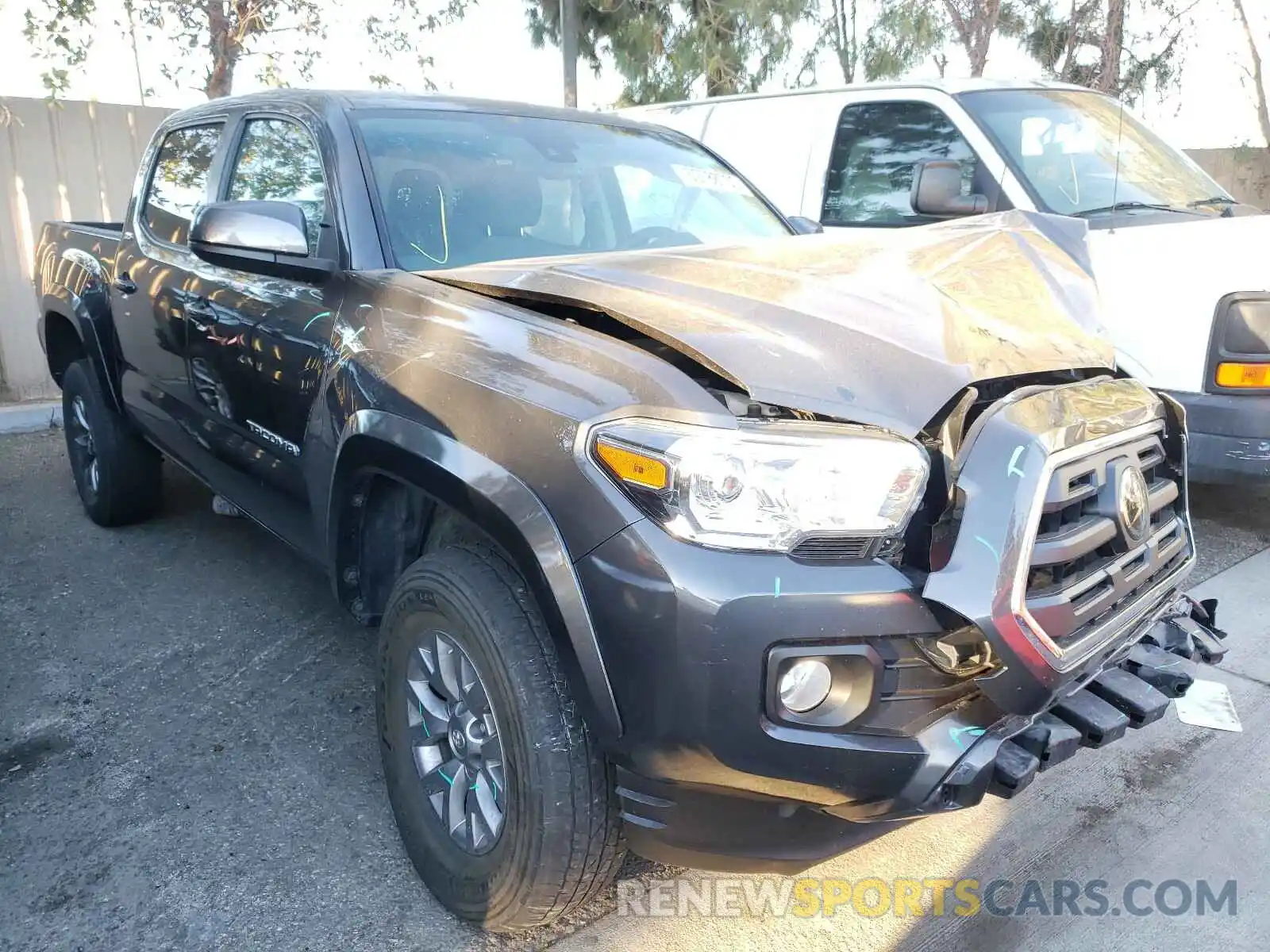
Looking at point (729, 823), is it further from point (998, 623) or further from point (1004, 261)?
point (1004, 261)

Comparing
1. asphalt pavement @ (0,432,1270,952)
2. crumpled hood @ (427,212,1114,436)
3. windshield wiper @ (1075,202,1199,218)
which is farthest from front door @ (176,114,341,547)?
windshield wiper @ (1075,202,1199,218)

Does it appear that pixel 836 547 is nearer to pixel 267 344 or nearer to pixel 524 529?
pixel 524 529

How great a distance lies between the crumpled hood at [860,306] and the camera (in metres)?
1.77

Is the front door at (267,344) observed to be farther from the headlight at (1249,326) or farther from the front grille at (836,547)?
the headlight at (1249,326)

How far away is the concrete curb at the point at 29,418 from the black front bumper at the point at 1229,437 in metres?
7.19

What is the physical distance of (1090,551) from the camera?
6.17ft

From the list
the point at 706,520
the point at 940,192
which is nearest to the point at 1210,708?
the point at 940,192

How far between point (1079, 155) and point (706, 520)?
399 cm

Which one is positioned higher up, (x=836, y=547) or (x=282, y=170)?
(x=282, y=170)

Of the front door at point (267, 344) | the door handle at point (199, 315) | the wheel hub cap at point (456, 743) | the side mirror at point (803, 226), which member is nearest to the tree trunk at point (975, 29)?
the side mirror at point (803, 226)

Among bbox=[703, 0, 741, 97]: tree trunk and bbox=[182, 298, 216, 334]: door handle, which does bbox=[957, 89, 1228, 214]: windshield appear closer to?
bbox=[182, 298, 216, 334]: door handle

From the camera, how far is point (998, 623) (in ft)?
5.45

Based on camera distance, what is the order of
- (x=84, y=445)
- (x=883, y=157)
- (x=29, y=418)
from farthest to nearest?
(x=29, y=418), (x=883, y=157), (x=84, y=445)

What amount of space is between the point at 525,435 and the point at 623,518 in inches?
11.9
